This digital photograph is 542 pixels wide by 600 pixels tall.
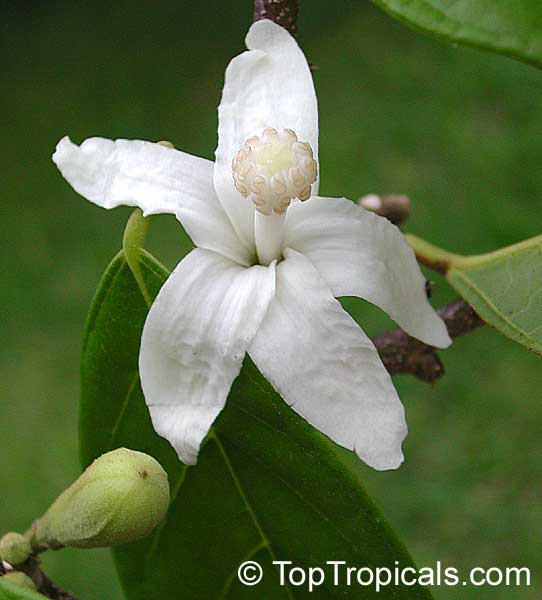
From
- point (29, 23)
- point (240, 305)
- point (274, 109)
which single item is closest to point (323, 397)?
point (240, 305)

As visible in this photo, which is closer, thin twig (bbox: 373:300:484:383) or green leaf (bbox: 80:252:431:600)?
green leaf (bbox: 80:252:431:600)

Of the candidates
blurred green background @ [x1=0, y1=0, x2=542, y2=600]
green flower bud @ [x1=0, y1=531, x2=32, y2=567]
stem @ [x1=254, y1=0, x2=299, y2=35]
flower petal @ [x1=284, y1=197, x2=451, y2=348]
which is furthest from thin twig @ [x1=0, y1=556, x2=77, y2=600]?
blurred green background @ [x1=0, y1=0, x2=542, y2=600]

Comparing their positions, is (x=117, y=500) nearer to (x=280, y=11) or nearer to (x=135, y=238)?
(x=135, y=238)

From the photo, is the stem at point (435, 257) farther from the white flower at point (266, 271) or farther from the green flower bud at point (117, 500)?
the green flower bud at point (117, 500)

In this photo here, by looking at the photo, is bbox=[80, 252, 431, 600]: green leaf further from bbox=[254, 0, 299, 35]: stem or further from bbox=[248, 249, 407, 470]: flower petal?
bbox=[254, 0, 299, 35]: stem

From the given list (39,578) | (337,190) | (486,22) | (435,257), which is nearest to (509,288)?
(435,257)
